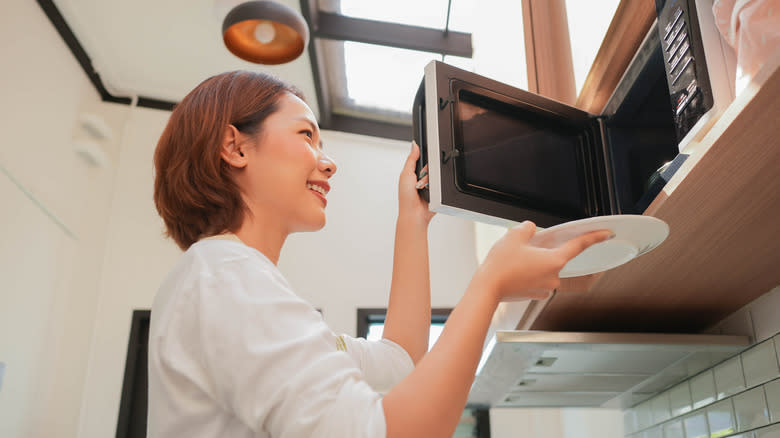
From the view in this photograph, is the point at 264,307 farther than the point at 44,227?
No

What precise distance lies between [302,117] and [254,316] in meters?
0.40

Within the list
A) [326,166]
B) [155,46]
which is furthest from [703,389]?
[155,46]

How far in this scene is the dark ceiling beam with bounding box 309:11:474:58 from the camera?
3.79 metres

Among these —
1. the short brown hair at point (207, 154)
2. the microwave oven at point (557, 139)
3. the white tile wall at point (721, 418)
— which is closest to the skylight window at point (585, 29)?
the microwave oven at point (557, 139)

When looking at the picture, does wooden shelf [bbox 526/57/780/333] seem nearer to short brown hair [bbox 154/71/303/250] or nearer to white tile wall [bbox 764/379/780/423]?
white tile wall [bbox 764/379/780/423]

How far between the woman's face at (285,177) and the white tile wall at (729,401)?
2.62 ft

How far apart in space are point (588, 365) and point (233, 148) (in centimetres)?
84

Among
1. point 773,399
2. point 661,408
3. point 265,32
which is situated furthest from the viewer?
point 265,32

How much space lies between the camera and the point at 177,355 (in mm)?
657

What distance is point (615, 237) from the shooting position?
769mm

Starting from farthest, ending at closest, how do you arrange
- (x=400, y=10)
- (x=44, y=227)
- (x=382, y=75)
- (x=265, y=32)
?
(x=382, y=75), (x=400, y=10), (x=44, y=227), (x=265, y=32)

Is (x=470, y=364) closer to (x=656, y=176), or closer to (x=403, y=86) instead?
(x=656, y=176)

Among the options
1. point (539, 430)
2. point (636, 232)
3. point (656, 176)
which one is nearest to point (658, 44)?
point (656, 176)

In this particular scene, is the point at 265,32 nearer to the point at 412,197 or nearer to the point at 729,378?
the point at 412,197
